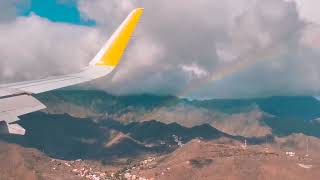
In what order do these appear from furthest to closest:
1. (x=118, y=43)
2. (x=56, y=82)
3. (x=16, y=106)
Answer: (x=56, y=82) < (x=118, y=43) < (x=16, y=106)

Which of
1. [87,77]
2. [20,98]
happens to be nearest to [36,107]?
[20,98]

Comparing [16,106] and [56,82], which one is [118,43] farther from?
[16,106]

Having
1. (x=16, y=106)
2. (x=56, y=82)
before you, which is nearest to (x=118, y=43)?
(x=56, y=82)

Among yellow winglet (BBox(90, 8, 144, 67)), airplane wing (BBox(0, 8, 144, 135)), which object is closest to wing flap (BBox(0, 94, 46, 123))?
airplane wing (BBox(0, 8, 144, 135))

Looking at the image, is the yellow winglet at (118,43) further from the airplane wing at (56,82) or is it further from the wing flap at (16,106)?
the wing flap at (16,106)

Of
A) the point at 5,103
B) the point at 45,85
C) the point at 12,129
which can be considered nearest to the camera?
the point at 12,129

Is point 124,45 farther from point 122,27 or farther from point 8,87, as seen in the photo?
point 8,87

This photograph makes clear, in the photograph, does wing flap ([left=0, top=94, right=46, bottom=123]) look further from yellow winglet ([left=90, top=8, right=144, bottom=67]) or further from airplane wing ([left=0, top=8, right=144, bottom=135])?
yellow winglet ([left=90, top=8, right=144, bottom=67])

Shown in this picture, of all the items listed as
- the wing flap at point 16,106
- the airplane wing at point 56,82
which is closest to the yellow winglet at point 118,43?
the airplane wing at point 56,82
